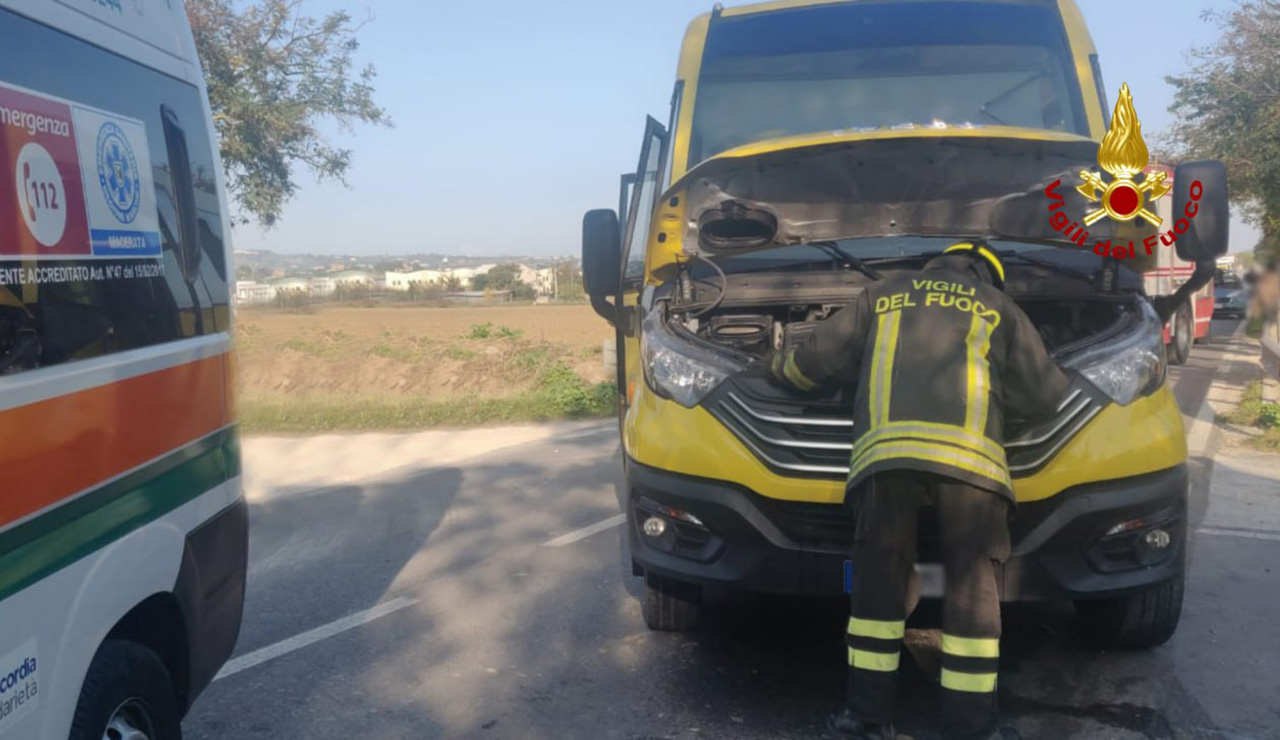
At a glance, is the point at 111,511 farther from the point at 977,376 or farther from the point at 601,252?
the point at 601,252

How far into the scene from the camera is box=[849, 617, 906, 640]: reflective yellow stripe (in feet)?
12.4

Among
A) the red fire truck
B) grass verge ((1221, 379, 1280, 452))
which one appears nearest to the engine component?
the red fire truck

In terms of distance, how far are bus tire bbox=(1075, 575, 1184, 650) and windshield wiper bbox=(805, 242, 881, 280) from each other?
1.55m

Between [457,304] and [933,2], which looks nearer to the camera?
[933,2]

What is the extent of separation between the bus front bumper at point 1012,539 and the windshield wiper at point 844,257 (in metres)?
1.09

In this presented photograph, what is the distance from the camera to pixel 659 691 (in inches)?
178

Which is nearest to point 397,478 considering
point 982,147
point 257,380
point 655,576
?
point 655,576

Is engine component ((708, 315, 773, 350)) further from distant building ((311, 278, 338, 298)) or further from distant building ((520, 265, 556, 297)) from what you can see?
distant building ((520, 265, 556, 297))

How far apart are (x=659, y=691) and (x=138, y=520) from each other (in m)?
2.23

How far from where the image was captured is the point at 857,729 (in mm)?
3824

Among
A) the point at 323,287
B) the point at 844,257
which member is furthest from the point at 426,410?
the point at 323,287

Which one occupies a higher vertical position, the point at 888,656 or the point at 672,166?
the point at 672,166

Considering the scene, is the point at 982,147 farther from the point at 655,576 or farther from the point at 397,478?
the point at 397,478

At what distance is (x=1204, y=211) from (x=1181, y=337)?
14.0 meters
